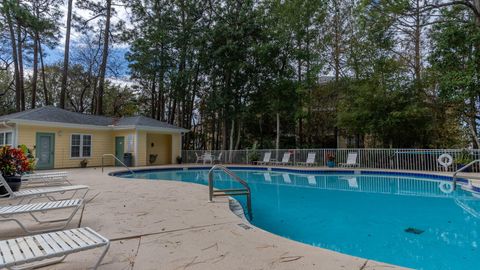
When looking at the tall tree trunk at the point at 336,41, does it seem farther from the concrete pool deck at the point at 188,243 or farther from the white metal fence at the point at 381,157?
the concrete pool deck at the point at 188,243

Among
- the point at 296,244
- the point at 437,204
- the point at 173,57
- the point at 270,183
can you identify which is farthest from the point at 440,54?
the point at 173,57

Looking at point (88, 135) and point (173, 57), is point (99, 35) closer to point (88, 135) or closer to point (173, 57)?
point (173, 57)

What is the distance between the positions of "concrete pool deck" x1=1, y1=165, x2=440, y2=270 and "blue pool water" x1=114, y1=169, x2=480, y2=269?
4.22 ft

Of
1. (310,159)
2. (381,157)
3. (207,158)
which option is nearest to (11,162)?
(207,158)

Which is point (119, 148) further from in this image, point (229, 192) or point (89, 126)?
point (229, 192)

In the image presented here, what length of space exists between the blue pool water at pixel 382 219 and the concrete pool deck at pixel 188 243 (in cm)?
129

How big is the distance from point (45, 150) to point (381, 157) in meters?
15.6

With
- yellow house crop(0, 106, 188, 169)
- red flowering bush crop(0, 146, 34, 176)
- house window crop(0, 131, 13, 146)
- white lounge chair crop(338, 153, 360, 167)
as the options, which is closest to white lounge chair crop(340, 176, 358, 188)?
white lounge chair crop(338, 153, 360, 167)

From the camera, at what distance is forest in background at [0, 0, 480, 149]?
1228 cm

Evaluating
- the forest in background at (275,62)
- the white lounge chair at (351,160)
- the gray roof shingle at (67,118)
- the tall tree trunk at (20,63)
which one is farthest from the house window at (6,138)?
the white lounge chair at (351,160)

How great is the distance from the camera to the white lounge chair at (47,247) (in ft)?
5.41

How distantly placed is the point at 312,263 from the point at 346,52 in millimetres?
16257

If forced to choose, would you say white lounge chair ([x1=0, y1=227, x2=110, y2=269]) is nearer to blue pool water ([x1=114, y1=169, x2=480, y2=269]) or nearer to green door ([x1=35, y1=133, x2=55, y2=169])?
blue pool water ([x1=114, y1=169, x2=480, y2=269])

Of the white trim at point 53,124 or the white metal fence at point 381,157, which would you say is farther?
the white trim at point 53,124
